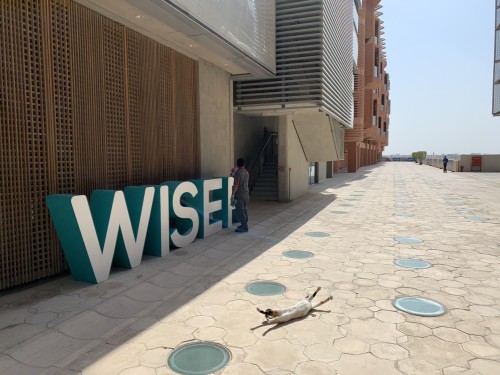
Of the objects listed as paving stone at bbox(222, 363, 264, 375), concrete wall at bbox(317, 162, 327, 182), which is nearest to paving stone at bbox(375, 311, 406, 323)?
paving stone at bbox(222, 363, 264, 375)

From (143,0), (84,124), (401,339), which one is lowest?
(401,339)

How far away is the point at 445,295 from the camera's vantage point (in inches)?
180

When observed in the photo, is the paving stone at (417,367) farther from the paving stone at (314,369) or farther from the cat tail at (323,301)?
the cat tail at (323,301)

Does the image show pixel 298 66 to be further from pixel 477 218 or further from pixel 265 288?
pixel 265 288

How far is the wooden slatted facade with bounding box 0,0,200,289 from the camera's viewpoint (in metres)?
4.71

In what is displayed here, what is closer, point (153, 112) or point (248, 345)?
point (248, 345)

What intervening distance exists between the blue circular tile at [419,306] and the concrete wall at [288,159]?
950 centimetres

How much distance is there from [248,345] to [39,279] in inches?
141

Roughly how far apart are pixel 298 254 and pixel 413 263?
1.98m

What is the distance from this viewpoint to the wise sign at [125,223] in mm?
4793

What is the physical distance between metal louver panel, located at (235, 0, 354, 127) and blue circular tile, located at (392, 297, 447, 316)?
7.34 meters

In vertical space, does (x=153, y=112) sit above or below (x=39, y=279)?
above

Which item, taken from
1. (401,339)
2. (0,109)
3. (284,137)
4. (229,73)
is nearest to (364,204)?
(284,137)

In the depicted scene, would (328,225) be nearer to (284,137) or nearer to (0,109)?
(284,137)
